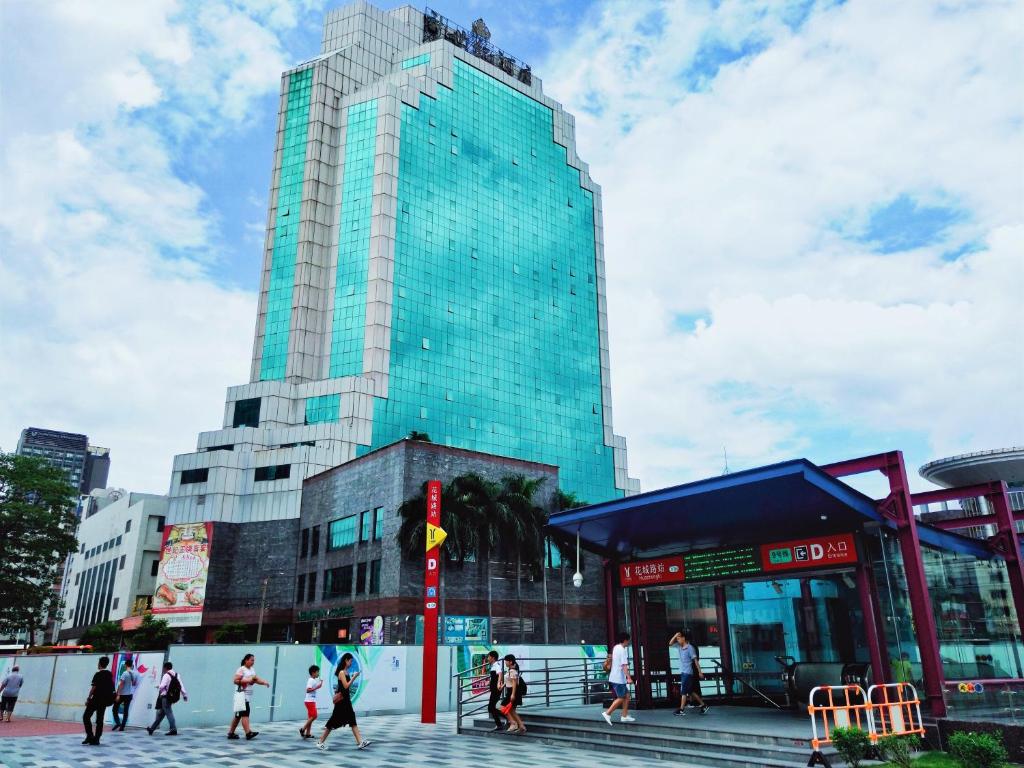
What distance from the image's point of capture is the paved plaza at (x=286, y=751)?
15055 mm

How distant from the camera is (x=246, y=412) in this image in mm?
76000

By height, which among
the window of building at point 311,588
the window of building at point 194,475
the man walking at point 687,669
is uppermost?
the window of building at point 194,475

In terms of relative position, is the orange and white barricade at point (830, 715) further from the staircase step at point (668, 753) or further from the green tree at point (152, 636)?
the green tree at point (152, 636)

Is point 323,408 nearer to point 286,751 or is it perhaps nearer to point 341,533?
point 341,533

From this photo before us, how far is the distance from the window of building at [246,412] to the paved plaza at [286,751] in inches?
2174

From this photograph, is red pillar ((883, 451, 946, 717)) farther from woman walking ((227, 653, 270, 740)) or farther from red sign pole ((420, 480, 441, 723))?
woman walking ((227, 653, 270, 740))

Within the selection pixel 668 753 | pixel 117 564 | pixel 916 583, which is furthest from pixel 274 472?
pixel 916 583

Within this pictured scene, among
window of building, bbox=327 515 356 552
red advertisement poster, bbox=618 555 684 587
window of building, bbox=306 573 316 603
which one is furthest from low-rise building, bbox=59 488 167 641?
red advertisement poster, bbox=618 555 684 587

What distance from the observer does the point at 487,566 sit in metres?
51.5

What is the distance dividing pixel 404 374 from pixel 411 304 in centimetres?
786

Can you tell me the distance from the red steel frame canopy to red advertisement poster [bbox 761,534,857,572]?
1.13ft

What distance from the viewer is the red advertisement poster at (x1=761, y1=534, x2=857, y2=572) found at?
18.3 metres

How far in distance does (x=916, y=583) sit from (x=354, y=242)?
72984 millimetres

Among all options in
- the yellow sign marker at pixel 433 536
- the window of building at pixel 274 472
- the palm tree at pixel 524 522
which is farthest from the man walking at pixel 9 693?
the window of building at pixel 274 472
